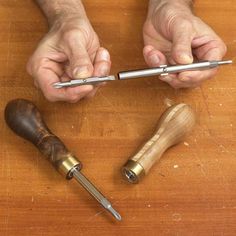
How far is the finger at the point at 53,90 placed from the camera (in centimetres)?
67

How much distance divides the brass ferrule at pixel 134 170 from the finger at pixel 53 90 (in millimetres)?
142

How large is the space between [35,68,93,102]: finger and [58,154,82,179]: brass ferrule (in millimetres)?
109

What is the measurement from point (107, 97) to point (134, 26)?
19 cm

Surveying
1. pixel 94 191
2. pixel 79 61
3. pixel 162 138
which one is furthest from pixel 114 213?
pixel 79 61

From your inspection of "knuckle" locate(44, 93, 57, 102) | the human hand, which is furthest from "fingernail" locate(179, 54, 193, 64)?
"knuckle" locate(44, 93, 57, 102)

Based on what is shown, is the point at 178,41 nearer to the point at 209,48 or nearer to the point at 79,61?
the point at 209,48

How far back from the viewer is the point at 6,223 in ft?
2.10

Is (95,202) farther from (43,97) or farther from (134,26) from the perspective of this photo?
(134,26)

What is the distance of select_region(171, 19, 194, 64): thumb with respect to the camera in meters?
0.66

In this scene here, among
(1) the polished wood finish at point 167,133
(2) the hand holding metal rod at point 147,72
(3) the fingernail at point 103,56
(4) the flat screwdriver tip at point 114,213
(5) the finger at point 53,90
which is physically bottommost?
(4) the flat screwdriver tip at point 114,213

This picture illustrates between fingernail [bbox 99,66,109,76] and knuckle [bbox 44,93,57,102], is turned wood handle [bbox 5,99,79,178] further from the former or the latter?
fingernail [bbox 99,66,109,76]

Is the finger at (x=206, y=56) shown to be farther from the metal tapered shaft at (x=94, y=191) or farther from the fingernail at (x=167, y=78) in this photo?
the metal tapered shaft at (x=94, y=191)

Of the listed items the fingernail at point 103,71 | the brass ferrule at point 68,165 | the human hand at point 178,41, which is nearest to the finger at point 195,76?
the human hand at point 178,41

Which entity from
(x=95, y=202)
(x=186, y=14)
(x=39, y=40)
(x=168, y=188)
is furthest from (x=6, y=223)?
(x=186, y=14)
